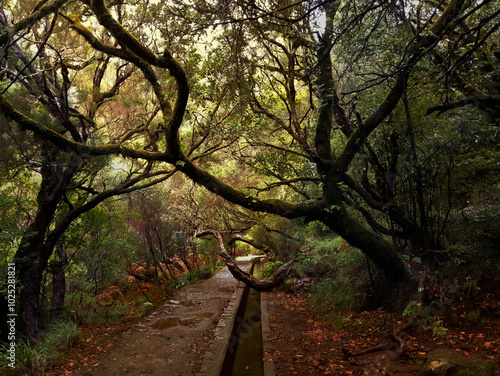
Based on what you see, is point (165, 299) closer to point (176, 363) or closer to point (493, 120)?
point (176, 363)

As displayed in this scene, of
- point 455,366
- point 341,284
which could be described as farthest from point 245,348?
point 455,366

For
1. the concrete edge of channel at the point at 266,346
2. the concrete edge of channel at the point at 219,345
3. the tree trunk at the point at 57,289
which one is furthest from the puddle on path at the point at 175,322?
the tree trunk at the point at 57,289

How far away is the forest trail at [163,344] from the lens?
5.06 m

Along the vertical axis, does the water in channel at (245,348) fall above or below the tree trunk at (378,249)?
below

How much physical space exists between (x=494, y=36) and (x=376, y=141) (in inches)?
202

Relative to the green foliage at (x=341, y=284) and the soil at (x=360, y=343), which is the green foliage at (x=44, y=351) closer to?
the soil at (x=360, y=343)

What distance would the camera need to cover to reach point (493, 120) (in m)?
6.41

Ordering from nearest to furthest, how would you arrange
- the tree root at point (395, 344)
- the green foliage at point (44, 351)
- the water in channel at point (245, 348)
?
the tree root at point (395, 344)
the green foliage at point (44, 351)
the water in channel at point (245, 348)

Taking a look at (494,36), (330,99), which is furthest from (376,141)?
(494,36)

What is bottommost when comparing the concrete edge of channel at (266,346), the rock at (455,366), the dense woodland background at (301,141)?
the concrete edge of channel at (266,346)

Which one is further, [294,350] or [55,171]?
[55,171]

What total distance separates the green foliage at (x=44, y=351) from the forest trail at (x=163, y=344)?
0.30 metres

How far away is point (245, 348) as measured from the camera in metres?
6.36

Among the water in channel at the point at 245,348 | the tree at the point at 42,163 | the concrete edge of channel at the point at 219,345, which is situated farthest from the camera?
the tree at the point at 42,163
